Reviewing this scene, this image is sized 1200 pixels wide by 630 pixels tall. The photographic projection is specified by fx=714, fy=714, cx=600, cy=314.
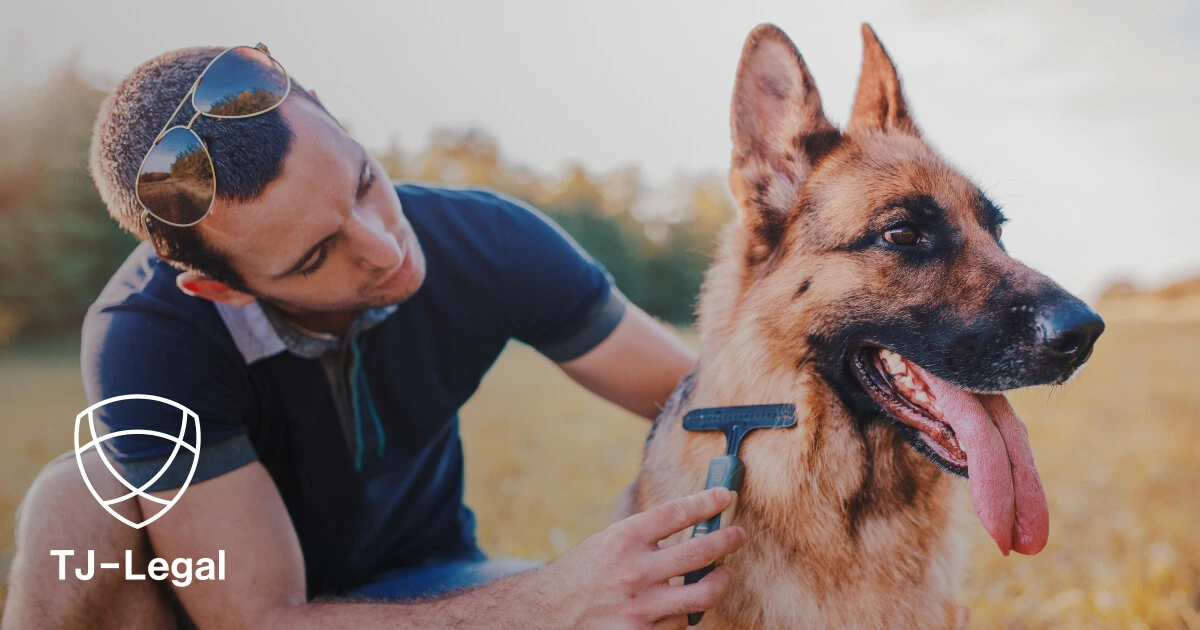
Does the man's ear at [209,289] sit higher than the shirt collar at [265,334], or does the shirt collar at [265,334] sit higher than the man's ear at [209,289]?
the man's ear at [209,289]

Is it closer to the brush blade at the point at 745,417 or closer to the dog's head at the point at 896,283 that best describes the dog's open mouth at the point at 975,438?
the dog's head at the point at 896,283

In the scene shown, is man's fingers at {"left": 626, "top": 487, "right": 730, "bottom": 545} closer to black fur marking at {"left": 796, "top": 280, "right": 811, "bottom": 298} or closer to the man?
the man

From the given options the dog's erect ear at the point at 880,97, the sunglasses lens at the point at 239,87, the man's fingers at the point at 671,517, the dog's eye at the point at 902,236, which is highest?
the dog's erect ear at the point at 880,97

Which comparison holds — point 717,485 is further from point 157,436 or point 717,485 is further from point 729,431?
point 157,436

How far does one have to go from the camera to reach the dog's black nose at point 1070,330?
1508 mm

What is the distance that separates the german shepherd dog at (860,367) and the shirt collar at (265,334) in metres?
1.15

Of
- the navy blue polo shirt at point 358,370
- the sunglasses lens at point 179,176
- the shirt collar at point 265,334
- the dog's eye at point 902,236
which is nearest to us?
the dog's eye at point 902,236

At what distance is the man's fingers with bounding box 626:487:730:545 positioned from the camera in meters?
1.60

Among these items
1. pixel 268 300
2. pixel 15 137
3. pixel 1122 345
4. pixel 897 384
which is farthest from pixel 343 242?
pixel 15 137

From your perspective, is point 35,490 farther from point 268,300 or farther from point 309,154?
point 309,154

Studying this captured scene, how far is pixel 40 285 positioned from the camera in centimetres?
1873

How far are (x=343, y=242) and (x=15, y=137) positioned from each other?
2103 cm

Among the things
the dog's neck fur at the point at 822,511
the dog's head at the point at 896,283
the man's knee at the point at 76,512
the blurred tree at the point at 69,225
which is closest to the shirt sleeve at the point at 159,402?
the man's knee at the point at 76,512

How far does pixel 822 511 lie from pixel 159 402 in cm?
180
